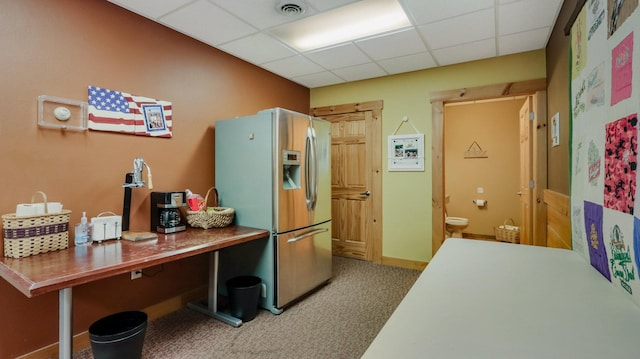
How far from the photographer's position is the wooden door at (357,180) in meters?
4.07

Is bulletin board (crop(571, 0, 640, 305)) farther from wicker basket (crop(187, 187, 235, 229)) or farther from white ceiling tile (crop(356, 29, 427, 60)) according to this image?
wicker basket (crop(187, 187, 235, 229))

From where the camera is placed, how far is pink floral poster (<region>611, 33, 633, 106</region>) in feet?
3.32

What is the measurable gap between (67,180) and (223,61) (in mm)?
1808

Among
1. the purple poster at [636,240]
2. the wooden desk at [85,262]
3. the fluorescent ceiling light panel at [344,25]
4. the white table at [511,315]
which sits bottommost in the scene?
the wooden desk at [85,262]

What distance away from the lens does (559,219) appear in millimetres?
2109

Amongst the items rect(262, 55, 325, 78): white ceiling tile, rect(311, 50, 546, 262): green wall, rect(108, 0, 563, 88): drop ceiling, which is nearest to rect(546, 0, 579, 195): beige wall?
A: rect(108, 0, 563, 88): drop ceiling

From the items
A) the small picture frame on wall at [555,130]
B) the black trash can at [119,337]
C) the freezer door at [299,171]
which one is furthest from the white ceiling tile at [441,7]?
the black trash can at [119,337]

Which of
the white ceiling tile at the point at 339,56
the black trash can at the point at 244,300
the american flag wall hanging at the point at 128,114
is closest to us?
the american flag wall hanging at the point at 128,114

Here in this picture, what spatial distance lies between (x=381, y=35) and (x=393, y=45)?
267mm

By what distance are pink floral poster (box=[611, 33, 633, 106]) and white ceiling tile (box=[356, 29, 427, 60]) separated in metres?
1.82

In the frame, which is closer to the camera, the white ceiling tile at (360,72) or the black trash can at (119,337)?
the black trash can at (119,337)

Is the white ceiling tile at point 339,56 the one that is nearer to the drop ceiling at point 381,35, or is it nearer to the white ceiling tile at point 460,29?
the drop ceiling at point 381,35

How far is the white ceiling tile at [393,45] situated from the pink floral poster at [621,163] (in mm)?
1965

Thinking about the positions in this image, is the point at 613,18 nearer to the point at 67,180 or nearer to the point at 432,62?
the point at 432,62
